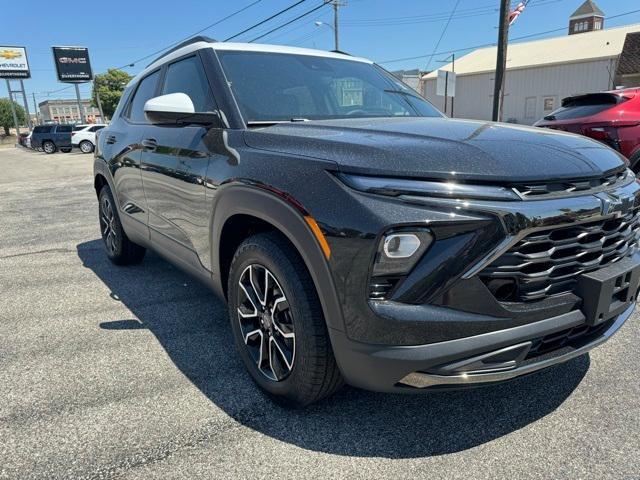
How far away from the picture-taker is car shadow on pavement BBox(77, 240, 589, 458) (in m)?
2.12

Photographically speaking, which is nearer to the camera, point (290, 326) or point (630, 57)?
point (290, 326)

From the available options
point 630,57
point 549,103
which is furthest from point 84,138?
point 630,57

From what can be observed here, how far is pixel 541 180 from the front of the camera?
1795mm

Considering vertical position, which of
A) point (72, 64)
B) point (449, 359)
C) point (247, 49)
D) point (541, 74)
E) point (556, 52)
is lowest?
point (449, 359)

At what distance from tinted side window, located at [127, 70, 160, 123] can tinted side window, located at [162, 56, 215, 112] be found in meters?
0.32

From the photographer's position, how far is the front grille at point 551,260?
5.68ft

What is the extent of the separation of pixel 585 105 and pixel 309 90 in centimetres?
534

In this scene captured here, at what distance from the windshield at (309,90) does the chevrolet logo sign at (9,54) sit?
64.0 meters

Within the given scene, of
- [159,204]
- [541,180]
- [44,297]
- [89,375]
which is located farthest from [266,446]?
[44,297]

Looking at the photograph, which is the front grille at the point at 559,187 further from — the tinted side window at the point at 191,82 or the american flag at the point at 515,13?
the american flag at the point at 515,13

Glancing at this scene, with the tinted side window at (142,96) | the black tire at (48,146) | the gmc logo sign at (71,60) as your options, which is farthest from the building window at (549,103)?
the gmc logo sign at (71,60)

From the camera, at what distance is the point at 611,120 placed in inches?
239

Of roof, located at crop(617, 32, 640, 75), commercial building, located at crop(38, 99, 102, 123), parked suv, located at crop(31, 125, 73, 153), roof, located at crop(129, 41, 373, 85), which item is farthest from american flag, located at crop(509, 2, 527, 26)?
commercial building, located at crop(38, 99, 102, 123)

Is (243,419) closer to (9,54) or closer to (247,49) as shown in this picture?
(247,49)
